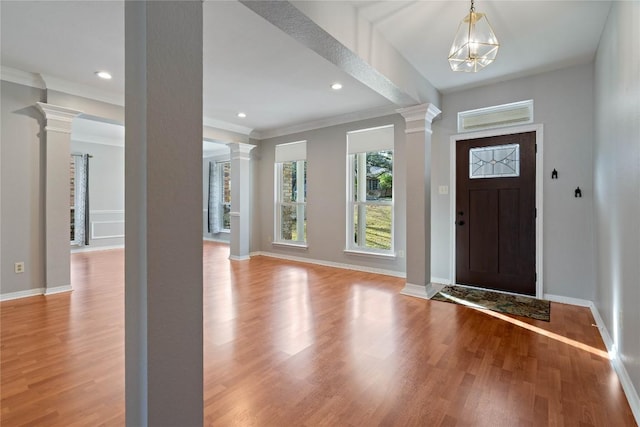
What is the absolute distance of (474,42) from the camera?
2.07 metres

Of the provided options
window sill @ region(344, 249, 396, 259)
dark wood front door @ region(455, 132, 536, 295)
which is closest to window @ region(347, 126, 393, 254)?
window sill @ region(344, 249, 396, 259)

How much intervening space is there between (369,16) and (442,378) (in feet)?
9.14

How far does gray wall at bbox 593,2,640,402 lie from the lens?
1789 millimetres

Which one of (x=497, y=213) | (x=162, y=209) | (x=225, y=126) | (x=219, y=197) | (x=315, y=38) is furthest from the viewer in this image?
(x=219, y=197)

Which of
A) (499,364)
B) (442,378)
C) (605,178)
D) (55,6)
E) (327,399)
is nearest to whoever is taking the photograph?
(327,399)

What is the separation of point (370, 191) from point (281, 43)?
2932 millimetres

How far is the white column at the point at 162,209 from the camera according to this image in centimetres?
100

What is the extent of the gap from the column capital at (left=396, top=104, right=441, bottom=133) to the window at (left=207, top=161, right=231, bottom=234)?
608cm

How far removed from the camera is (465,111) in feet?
13.6

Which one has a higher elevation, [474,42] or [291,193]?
[474,42]

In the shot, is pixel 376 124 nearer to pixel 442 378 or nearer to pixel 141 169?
pixel 442 378

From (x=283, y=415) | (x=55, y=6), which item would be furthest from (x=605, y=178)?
(x=55, y=6)

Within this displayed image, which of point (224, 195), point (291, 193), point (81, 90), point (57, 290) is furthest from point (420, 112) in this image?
point (224, 195)

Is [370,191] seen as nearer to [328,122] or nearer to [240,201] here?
[328,122]
